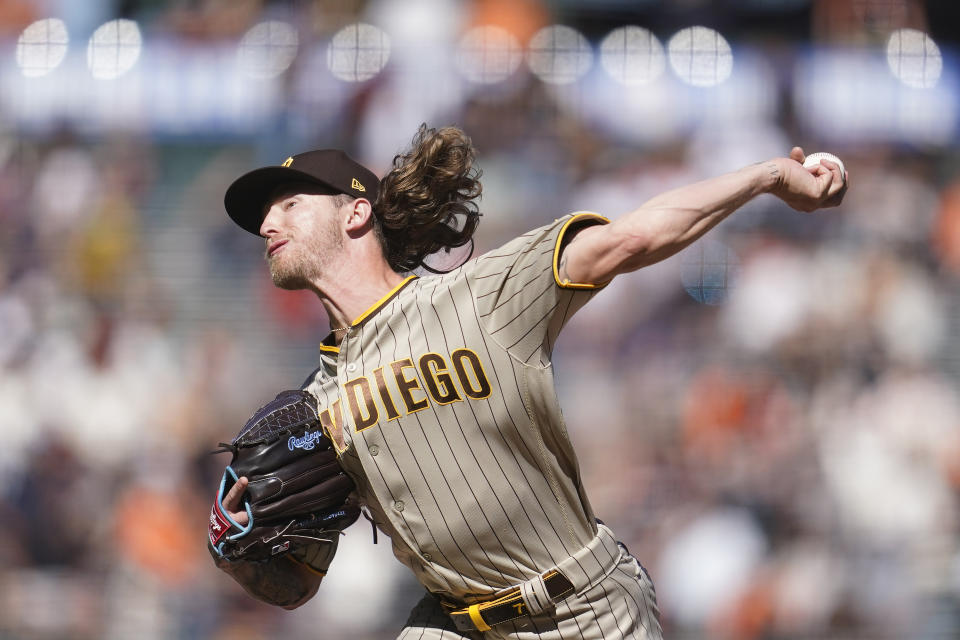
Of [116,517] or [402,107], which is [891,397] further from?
[116,517]

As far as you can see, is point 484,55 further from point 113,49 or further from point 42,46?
point 42,46

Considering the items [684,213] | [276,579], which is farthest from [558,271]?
[276,579]

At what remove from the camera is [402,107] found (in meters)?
6.64

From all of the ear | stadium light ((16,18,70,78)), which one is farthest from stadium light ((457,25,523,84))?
the ear

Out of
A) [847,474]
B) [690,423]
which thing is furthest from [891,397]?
[690,423]

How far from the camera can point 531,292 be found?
2432 mm

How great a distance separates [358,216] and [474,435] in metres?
0.84

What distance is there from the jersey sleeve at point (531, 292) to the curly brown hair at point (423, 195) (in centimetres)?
56

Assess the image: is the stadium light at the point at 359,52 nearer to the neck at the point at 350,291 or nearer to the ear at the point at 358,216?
the ear at the point at 358,216

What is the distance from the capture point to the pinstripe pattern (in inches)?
99.3

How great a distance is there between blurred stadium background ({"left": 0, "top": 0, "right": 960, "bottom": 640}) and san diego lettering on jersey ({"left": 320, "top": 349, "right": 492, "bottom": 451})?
11.4ft

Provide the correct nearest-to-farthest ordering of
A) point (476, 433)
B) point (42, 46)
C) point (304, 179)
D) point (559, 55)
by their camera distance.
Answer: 1. point (476, 433)
2. point (304, 179)
3. point (42, 46)
4. point (559, 55)

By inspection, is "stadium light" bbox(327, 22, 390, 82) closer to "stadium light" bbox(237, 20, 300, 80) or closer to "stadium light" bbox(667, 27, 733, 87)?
"stadium light" bbox(237, 20, 300, 80)

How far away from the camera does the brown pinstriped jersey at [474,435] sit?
99.2 inches
